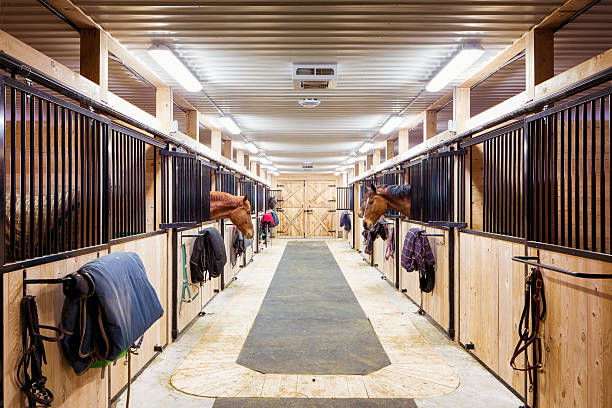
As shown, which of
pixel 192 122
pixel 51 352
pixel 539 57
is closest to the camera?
pixel 51 352

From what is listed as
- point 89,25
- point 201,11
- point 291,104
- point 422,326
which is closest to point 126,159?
point 89,25

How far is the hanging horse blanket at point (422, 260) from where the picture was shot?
14.2 feet

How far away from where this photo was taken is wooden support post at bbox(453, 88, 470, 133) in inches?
153

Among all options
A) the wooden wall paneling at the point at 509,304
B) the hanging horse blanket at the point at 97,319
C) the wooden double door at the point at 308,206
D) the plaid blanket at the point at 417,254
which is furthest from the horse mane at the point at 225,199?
the wooden double door at the point at 308,206

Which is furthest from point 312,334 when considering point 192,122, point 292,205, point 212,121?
point 292,205

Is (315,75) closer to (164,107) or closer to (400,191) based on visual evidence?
(164,107)

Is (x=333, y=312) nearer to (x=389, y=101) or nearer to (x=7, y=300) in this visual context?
(x=389, y=101)

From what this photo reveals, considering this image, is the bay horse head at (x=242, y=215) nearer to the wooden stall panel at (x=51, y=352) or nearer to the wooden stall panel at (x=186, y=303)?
the wooden stall panel at (x=186, y=303)

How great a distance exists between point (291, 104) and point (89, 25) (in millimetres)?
2888

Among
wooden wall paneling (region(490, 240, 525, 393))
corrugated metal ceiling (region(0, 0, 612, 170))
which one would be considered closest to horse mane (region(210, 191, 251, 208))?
corrugated metal ceiling (region(0, 0, 612, 170))

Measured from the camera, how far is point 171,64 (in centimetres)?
335

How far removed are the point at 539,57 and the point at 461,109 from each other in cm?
128

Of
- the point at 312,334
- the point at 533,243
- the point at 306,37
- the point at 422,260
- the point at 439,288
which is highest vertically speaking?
the point at 306,37

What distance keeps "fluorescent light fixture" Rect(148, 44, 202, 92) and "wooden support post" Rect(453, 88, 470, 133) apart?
2765 mm
